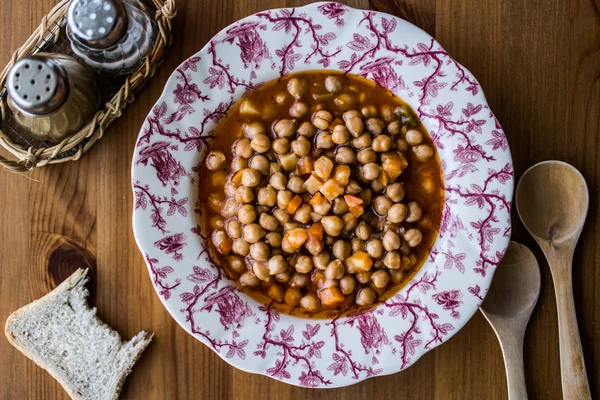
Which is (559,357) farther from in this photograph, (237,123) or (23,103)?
(23,103)

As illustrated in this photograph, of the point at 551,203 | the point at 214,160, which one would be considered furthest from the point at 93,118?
the point at 551,203

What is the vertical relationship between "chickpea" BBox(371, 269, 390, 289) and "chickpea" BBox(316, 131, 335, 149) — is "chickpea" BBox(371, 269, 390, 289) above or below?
below

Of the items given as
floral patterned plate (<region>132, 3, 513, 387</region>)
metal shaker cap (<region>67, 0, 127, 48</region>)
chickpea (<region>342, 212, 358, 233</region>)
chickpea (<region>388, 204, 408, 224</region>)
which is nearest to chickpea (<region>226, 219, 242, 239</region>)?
floral patterned plate (<region>132, 3, 513, 387</region>)

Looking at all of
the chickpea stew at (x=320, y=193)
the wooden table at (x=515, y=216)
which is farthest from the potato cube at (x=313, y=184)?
the wooden table at (x=515, y=216)

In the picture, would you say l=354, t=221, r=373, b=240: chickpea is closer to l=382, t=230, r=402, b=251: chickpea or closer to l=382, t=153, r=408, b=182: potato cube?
l=382, t=230, r=402, b=251: chickpea

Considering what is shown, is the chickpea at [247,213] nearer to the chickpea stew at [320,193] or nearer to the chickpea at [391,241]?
the chickpea stew at [320,193]

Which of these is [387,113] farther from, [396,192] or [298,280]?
[298,280]
